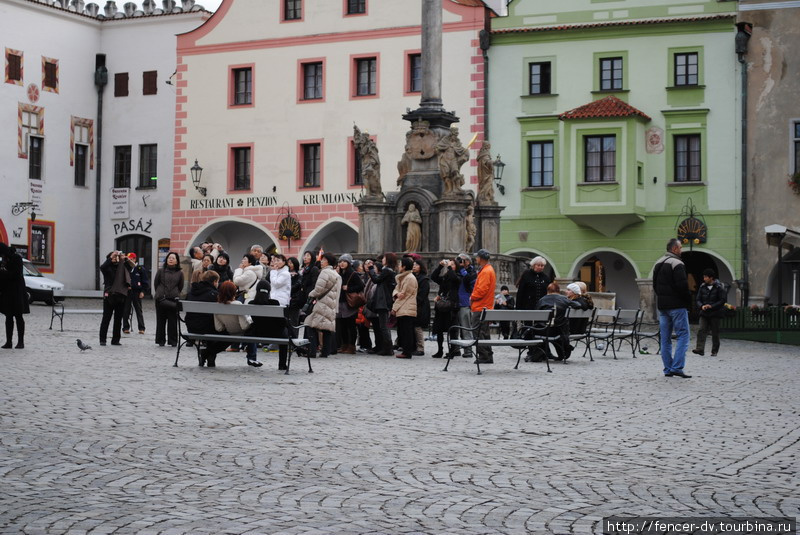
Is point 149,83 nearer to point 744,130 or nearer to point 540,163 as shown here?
point 540,163

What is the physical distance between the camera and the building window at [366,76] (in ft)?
150

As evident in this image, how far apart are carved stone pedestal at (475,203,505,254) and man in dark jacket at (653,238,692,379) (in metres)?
12.6

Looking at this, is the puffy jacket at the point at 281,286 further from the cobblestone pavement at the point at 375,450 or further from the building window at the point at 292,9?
the building window at the point at 292,9

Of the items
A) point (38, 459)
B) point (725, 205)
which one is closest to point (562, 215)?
point (725, 205)

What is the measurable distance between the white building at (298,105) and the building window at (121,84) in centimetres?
365

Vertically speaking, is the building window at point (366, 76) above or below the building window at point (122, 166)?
above

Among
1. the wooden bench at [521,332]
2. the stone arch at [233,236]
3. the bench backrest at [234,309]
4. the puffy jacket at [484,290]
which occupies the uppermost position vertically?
the stone arch at [233,236]

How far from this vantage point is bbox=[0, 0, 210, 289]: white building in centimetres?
4903

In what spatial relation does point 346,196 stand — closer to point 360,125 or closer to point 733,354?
point 360,125

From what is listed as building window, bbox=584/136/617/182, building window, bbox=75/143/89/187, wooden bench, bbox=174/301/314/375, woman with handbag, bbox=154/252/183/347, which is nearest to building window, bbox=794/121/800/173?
building window, bbox=584/136/617/182

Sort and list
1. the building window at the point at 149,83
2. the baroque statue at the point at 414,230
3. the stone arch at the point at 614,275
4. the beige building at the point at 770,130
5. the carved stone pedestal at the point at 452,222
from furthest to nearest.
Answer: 1. the building window at the point at 149,83
2. the stone arch at the point at 614,275
3. the beige building at the point at 770,130
4. the baroque statue at the point at 414,230
5. the carved stone pedestal at the point at 452,222

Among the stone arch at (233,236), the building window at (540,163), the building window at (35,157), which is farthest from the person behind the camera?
the building window at (35,157)

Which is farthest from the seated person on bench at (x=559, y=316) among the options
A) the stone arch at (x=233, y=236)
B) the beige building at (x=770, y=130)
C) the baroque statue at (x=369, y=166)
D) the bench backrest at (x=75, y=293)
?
the stone arch at (x=233, y=236)

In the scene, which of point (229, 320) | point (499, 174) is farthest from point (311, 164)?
point (229, 320)
